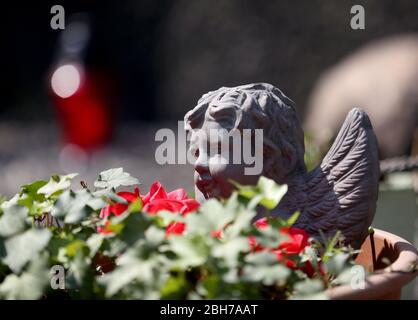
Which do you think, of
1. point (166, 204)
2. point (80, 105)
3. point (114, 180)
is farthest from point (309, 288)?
point (80, 105)

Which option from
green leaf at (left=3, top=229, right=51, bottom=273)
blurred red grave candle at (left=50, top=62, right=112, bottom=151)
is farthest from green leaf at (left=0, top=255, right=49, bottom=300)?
blurred red grave candle at (left=50, top=62, right=112, bottom=151)

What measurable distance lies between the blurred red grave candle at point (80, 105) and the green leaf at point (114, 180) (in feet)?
13.3

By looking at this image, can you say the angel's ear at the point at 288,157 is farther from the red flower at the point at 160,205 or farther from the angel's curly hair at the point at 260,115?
the red flower at the point at 160,205

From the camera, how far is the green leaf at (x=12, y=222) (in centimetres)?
100

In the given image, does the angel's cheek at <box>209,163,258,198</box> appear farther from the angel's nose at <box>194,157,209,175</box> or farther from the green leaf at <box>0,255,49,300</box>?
the green leaf at <box>0,255,49,300</box>

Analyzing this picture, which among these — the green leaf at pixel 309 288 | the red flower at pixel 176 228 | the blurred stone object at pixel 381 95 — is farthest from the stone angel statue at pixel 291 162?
the blurred stone object at pixel 381 95

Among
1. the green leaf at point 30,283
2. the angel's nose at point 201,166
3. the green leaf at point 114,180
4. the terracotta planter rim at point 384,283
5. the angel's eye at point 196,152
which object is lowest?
the terracotta planter rim at point 384,283

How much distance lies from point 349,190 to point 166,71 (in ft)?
15.1

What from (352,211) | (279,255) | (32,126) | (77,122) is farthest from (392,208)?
(32,126)

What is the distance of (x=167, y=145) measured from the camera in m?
1.71

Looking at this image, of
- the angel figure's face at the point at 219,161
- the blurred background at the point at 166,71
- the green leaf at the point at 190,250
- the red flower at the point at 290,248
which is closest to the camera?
the green leaf at the point at 190,250

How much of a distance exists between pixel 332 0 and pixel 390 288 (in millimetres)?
4102

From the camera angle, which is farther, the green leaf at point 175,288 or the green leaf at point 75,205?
the green leaf at point 75,205

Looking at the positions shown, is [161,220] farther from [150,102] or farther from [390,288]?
[150,102]
